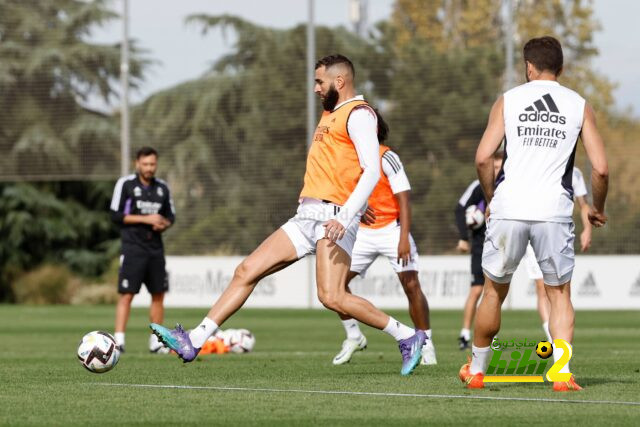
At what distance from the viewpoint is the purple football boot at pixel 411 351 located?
9.96 meters

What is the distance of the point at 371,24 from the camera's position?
101 feet

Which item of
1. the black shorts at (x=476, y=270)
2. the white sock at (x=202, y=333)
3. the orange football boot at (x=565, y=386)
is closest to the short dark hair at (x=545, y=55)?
the orange football boot at (x=565, y=386)

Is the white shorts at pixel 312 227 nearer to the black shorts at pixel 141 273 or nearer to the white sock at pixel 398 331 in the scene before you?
the white sock at pixel 398 331

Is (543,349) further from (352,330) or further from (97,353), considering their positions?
(352,330)

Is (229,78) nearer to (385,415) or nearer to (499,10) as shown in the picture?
(499,10)

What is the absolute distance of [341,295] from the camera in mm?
9570

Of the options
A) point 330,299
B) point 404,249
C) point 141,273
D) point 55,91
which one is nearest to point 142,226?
point 141,273

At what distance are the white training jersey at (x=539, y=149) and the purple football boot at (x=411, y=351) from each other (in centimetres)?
190

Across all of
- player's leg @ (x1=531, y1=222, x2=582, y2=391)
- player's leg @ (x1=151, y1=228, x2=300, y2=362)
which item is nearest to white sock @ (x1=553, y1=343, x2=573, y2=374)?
player's leg @ (x1=531, y1=222, x2=582, y2=391)

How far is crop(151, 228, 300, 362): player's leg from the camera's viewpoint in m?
9.20

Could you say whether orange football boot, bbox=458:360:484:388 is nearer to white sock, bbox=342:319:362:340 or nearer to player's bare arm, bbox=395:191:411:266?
player's bare arm, bbox=395:191:411:266

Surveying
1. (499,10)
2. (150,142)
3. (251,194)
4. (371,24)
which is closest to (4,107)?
(150,142)
